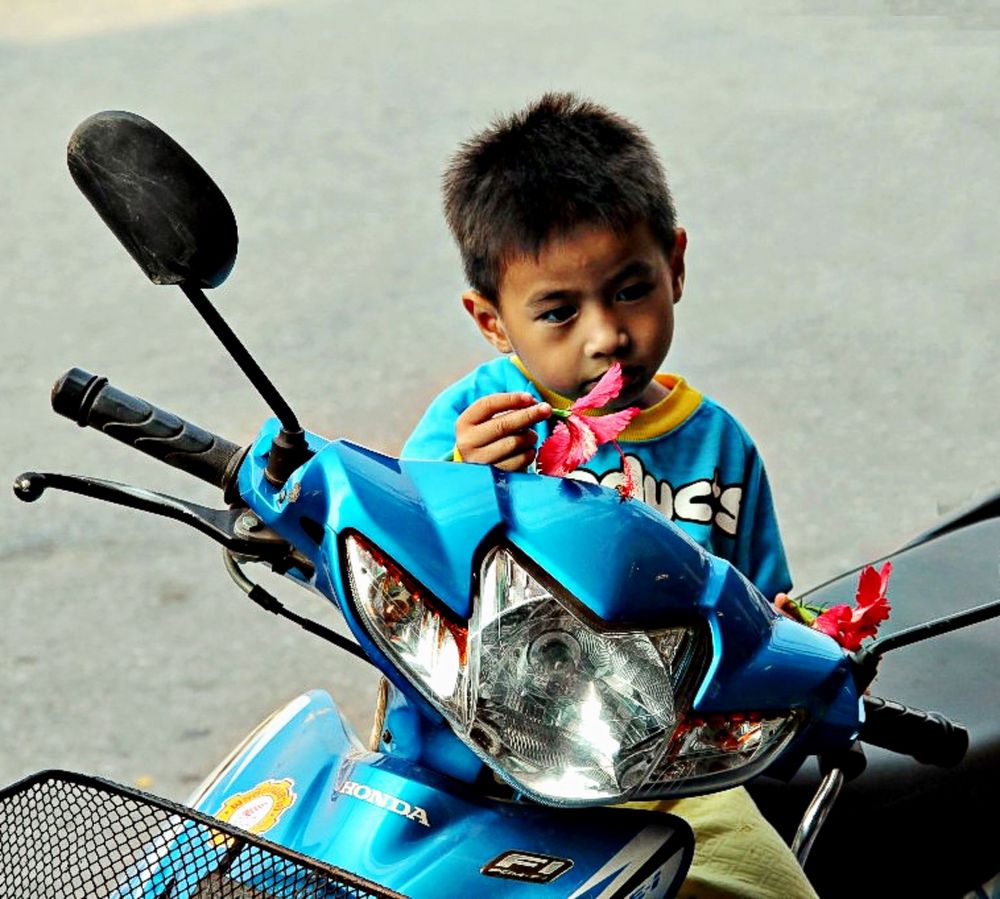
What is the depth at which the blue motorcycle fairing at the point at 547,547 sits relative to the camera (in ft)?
3.83

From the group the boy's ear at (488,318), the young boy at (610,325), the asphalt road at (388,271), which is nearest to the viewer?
the young boy at (610,325)

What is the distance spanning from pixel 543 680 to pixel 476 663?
0.05 m

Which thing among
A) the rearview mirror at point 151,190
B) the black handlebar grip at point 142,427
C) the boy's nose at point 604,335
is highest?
the rearview mirror at point 151,190

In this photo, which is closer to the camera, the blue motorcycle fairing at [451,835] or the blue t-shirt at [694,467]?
the blue motorcycle fairing at [451,835]

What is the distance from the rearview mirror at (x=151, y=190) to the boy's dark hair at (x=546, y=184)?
0.55 m

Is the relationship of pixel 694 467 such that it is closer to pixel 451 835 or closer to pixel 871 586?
pixel 871 586

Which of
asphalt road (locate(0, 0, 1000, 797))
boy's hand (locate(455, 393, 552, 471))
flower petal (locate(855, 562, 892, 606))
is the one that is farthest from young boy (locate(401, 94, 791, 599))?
asphalt road (locate(0, 0, 1000, 797))

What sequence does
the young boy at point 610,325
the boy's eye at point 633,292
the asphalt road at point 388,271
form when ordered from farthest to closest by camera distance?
the asphalt road at point 388,271, the boy's eye at point 633,292, the young boy at point 610,325

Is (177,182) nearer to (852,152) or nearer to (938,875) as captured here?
(938,875)

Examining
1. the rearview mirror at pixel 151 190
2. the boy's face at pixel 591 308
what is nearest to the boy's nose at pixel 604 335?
the boy's face at pixel 591 308

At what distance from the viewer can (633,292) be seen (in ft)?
5.50

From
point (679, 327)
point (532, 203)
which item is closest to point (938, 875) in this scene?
point (532, 203)

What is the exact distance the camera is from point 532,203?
5.61 ft

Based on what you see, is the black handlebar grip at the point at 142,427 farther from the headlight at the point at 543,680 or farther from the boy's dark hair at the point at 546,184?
the boy's dark hair at the point at 546,184
